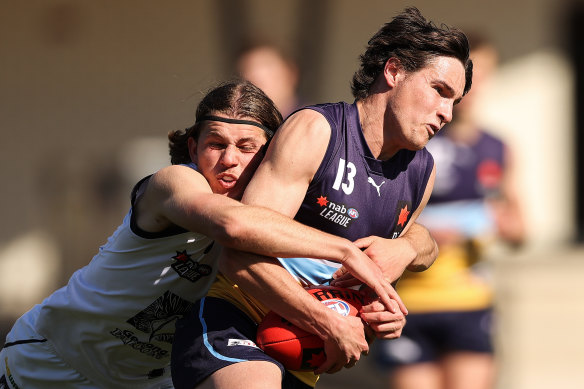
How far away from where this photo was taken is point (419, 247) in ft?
14.7

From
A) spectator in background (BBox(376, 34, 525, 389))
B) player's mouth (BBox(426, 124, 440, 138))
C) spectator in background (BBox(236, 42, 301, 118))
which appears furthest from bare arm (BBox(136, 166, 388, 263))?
spectator in background (BBox(376, 34, 525, 389))

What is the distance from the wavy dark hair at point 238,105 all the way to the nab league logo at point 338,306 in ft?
2.47

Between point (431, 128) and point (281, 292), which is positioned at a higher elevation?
point (431, 128)

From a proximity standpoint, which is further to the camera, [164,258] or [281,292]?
[164,258]

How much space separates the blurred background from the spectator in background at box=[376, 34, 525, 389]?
10.8 ft

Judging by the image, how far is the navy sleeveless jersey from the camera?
4.12 metres

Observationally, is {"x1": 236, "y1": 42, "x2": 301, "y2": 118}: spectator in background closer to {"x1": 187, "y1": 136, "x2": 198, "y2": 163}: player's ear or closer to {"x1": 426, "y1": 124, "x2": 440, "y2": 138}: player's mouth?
{"x1": 187, "y1": 136, "x2": 198, "y2": 163}: player's ear

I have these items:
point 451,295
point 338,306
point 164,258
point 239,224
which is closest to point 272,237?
point 239,224

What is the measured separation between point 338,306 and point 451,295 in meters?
2.85

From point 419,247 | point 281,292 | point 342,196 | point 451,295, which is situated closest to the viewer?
point 281,292

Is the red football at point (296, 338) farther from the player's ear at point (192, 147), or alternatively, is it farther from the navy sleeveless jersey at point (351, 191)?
the player's ear at point (192, 147)

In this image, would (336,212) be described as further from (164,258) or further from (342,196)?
(164,258)

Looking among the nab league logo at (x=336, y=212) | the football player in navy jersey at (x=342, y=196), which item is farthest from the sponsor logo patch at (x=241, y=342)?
the nab league logo at (x=336, y=212)

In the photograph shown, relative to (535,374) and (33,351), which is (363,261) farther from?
(535,374)
